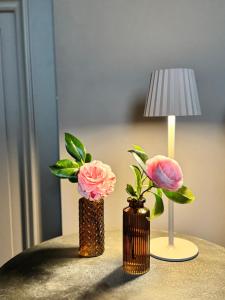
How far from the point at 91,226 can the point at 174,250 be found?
0.28 metres

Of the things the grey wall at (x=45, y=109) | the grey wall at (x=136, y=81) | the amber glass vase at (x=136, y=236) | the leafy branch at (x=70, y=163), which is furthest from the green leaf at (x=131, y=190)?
the grey wall at (x=45, y=109)

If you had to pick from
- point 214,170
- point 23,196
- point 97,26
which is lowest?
point 23,196

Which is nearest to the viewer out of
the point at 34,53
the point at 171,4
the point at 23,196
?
the point at 171,4

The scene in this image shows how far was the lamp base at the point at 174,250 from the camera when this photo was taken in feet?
2.93

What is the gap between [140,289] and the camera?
28.8 inches

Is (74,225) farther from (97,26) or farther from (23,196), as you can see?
(97,26)

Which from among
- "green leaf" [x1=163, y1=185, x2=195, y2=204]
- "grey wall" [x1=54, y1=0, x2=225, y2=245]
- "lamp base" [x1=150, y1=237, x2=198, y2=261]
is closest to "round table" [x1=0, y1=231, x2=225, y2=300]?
"lamp base" [x1=150, y1=237, x2=198, y2=261]

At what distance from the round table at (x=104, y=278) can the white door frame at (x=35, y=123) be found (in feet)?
1.28

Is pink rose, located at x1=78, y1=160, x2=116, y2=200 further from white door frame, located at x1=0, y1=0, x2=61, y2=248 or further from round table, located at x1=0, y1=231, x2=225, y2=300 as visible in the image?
white door frame, located at x1=0, y1=0, x2=61, y2=248

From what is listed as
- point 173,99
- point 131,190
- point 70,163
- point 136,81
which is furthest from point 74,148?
point 136,81

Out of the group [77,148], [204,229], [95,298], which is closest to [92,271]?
[95,298]

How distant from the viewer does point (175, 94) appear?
88cm

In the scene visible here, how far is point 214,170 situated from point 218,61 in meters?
0.43

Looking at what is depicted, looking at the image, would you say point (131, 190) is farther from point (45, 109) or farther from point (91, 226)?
point (45, 109)
